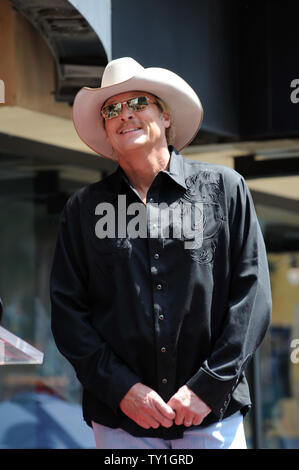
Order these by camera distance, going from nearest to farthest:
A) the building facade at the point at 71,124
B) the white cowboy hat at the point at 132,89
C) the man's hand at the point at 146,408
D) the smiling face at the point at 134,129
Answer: the man's hand at the point at 146,408
the smiling face at the point at 134,129
the white cowboy hat at the point at 132,89
the building facade at the point at 71,124

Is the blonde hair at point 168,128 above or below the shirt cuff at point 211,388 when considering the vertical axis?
above

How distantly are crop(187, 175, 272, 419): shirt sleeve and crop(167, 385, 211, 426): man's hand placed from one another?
0.02m

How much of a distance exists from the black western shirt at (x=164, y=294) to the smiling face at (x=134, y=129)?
0.11 m

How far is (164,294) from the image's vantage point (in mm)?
3062

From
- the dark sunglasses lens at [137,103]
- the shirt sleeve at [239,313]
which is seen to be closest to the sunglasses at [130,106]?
the dark sunglasses lens at [137,103]

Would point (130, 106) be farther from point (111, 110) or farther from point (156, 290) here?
point (156, 290)

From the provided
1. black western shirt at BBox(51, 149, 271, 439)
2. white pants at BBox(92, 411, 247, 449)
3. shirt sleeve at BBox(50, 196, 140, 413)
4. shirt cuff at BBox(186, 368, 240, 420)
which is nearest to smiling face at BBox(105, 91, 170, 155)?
black western shirt at BBox(51, 149, 271, 439)

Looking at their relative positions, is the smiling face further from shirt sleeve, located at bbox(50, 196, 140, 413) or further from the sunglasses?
shirt sleeve, located at bbox(50, 196, 140, 413)

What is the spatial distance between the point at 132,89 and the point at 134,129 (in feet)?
0.53

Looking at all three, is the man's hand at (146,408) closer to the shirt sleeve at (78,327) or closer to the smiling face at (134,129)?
the shirt sleeve at (78,327)

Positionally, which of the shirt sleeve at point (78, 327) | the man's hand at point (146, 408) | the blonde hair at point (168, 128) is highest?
the blonde hair at point (168, 128)

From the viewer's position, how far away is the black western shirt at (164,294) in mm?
3023
